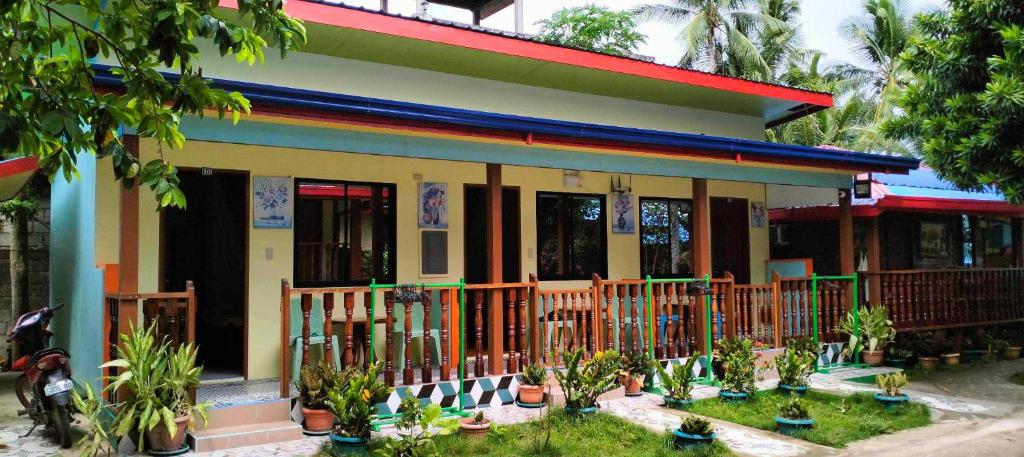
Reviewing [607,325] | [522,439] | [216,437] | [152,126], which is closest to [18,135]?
[152,126]

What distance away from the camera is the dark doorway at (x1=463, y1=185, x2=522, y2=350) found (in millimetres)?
9930

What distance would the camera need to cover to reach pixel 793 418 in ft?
22.6

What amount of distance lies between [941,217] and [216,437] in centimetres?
1267

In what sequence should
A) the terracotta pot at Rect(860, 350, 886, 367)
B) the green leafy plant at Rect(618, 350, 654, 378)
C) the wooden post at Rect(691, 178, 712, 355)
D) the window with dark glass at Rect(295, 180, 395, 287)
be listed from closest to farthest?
the green leafy plant at Rect(618, 350, 654, 378), the window with dark glass at Rect(295, 180, 395, 287), the wooden post at Rect(691, 178, 712, 355), the terracotta pot at Rect(860, 350, 886, 367)

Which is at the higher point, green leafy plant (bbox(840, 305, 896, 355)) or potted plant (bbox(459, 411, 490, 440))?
green leafy plant (bbox(840, 305, 896, 355))

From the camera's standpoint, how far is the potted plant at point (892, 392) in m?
7.89

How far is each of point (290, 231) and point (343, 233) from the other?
642 mm

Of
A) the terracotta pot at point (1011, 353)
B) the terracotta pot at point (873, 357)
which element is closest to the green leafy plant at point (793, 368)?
the terracotta pot at point (873, 357)

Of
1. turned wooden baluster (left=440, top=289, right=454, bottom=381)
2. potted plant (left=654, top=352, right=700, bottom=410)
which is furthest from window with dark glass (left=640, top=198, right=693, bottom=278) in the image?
turned wooden baluster (left=440, top=289, right=454, bottom=381)

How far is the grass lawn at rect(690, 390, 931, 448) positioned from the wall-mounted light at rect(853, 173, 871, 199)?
328cm

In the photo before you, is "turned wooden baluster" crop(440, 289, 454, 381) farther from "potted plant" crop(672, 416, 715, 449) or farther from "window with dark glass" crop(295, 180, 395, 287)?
"potted plant" crop(672, 416, 715, 449)

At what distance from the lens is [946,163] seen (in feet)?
29.3

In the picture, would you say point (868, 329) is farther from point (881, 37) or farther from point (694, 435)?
point (881, 37)

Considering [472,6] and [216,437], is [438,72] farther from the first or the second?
[216,437]
